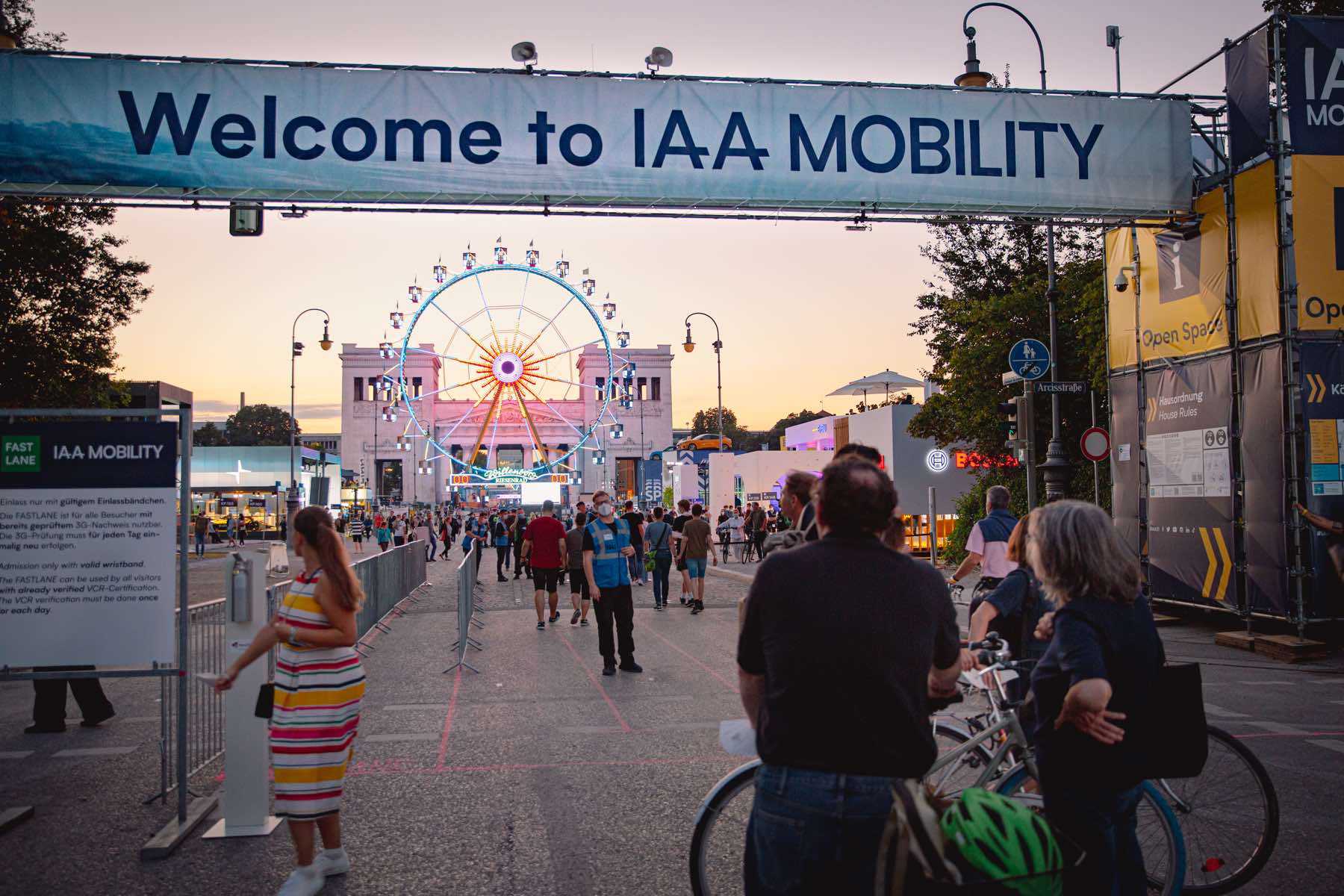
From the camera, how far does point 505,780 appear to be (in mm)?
6785

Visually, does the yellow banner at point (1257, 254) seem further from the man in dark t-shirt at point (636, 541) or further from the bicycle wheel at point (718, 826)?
the bicycle wheel at point (718, 826)

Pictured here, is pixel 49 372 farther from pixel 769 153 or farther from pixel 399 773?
pixel 399 773

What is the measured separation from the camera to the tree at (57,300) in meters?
20.8

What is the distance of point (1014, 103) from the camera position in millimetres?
12734

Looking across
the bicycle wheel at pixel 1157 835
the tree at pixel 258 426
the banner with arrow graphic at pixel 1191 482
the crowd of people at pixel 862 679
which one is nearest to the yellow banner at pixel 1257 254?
the banner with arrow graphic at pixel 1191 482

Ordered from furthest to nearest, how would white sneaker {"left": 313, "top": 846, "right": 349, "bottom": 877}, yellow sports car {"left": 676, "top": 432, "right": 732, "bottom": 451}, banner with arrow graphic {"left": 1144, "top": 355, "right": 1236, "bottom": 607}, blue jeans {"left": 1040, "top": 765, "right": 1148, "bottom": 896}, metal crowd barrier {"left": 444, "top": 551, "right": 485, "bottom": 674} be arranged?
1. yellow sports car {"left": 676, "top": 432, "right": 732, "bottom": 451}
2. banner with arrow graphic {"left": 1144, "top": 355, "right": 1236, "bottom": 607}
3. metal crowd barrier {"left": 444, "top": 551, "right": 485, "bottom": 674}
4. white sneaker {"left": 313, "top": 846, "right": 349, "bottom": 877}
5. blue jeans {"left": 1040, "top": 765, "right": 1148, "bottom": 896}

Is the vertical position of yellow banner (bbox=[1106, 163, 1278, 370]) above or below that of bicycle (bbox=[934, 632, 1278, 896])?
above

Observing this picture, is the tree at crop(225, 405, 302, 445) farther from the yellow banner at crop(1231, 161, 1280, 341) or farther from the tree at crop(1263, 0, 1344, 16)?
the yellow banner at crop(1231, 161, 1280, 341)

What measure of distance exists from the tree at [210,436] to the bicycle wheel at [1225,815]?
509 ft

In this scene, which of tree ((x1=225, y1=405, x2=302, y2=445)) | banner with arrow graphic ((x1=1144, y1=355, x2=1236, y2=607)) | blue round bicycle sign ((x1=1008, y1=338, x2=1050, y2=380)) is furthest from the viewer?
tree ((x1=225, y1=405, x2=302, y2=445))

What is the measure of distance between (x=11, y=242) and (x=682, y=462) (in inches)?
1098

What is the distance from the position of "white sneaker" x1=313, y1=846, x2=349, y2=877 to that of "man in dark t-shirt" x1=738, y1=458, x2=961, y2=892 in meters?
2.78

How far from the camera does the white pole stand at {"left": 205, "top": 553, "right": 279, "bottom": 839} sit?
566 cm

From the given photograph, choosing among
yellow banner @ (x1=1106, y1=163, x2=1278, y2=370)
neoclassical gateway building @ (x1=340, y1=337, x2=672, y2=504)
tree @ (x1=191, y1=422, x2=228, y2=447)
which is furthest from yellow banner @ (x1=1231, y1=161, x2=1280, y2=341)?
tree @ (x1=191, y1=422, x2=228, y2=447)
